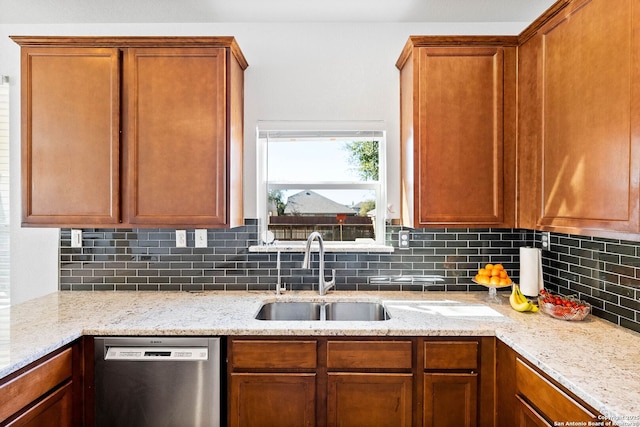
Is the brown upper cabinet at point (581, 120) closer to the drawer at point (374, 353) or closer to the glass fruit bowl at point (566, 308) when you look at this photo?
the glass fruit bowl at point (566, 308)

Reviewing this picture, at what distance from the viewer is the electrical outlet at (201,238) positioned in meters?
2.44

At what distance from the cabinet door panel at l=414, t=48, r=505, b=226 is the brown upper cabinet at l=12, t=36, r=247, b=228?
113 centimetres

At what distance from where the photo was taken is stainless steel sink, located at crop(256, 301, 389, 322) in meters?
2.29

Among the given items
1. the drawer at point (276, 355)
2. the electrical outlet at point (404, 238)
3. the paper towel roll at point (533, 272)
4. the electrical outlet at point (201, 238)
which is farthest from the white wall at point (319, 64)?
the drawer at point (276, 355)

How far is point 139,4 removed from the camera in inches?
89.2

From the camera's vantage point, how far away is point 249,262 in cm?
247

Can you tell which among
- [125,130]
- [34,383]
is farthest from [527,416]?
[125,130]

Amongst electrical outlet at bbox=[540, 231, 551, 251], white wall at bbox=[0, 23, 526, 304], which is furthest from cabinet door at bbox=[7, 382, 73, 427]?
electrical outlet at bbox=[540, 231, 551, 251]

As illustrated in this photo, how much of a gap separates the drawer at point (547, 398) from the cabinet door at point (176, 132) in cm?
167

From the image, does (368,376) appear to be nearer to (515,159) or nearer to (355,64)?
(515,159)

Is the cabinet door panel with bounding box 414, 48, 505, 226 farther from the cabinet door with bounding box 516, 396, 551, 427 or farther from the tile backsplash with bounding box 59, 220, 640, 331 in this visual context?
the cabinet door with bounding box 516, 396, 551, 427

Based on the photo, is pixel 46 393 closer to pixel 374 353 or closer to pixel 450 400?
pixel 374 353

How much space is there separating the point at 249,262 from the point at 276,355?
837 millimetres

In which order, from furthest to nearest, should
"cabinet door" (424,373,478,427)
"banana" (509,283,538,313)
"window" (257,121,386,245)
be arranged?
"window" (257,121,386,245) < "banana" (509,283,538,313) < "cabinet door" (424,373,478,427)
